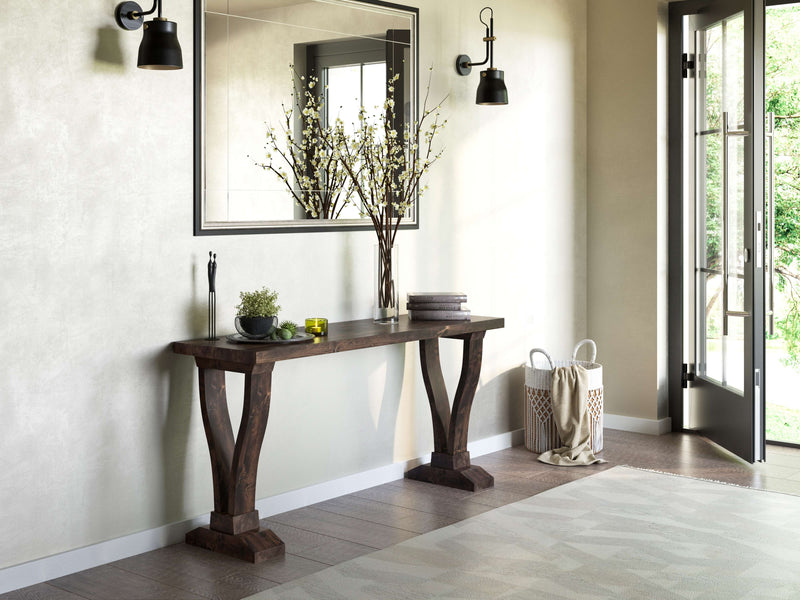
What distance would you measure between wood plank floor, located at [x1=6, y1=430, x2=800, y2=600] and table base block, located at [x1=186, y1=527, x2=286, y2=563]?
36 mm

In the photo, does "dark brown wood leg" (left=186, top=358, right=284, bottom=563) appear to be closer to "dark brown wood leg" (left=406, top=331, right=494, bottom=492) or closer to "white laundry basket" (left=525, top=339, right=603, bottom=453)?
"dark brown wood leg" (left=406, top=331, right=494, bottom=492)

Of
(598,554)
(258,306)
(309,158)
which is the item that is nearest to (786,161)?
(309,158)

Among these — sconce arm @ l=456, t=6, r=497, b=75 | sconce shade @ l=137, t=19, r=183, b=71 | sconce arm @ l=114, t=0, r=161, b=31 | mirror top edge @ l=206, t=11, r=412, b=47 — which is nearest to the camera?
sconce shade @ l=137, t=19, r=183, b=71

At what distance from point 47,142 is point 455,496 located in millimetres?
2256

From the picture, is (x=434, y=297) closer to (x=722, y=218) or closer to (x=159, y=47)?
(x=159, y=47)

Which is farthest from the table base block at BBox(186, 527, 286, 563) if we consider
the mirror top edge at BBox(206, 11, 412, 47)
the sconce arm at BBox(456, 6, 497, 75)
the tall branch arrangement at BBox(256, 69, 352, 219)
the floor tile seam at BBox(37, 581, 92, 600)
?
the sconce arm at BBox(456, 6, 497, 75)

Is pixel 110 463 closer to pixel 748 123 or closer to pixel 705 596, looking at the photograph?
pixel 705 596

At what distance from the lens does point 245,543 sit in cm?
346

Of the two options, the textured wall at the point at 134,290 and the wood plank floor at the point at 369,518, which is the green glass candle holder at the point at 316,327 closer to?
the textured wall at the point at 134,290

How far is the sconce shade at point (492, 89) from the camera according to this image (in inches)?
184

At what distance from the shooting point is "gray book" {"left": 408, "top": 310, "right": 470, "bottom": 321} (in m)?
4.30

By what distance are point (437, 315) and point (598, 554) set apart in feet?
4.22

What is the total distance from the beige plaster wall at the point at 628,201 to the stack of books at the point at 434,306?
1729mm

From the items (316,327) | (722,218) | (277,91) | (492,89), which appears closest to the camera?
(316,327)
